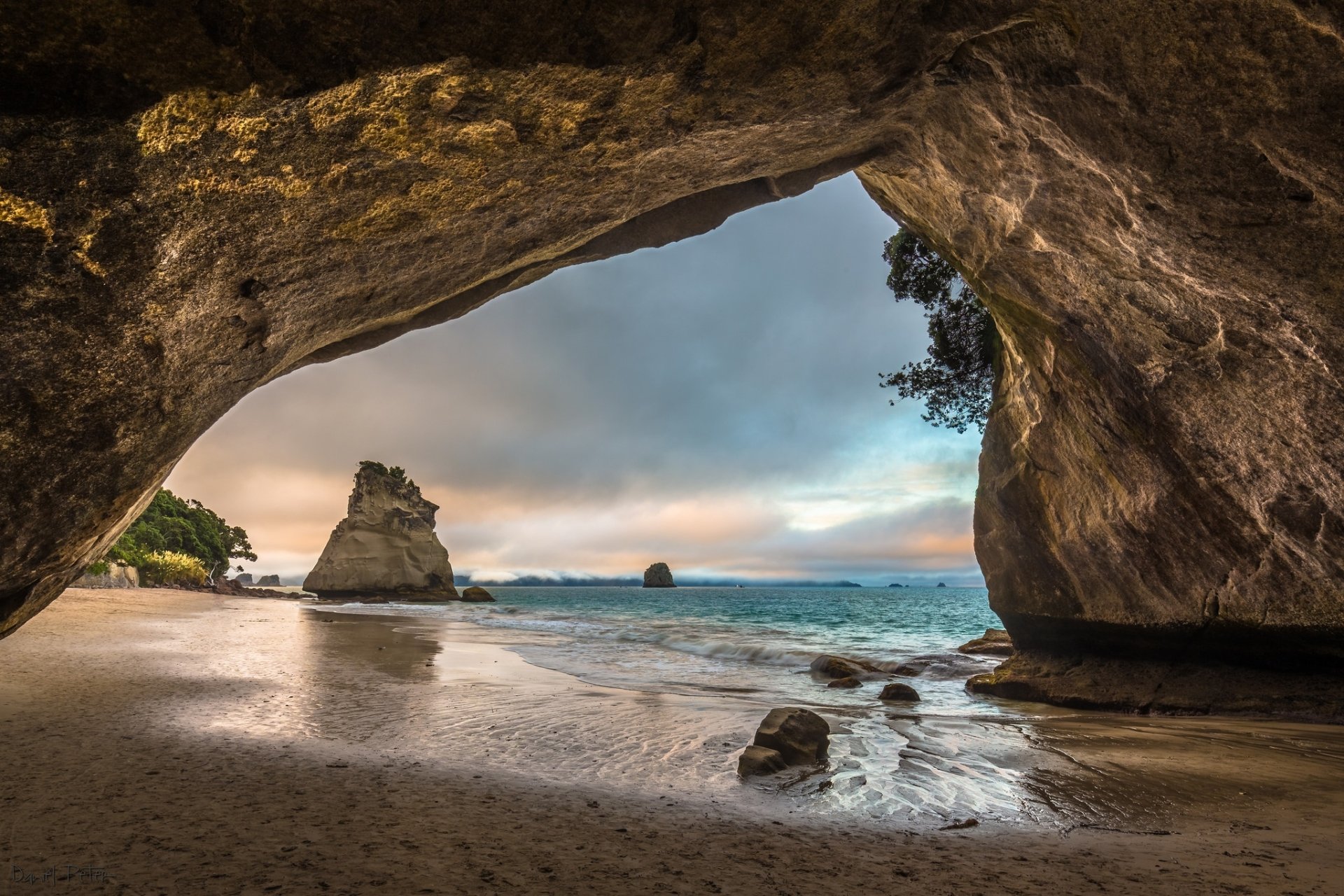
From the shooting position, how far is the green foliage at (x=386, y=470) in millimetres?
47125

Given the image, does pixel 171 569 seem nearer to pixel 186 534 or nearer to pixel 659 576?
pixel 186 534

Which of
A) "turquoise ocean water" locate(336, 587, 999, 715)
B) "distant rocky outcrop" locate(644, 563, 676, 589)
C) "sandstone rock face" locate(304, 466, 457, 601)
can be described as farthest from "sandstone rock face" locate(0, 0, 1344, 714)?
"distant rocky outcrop" locate(644, 563, 676, 589)

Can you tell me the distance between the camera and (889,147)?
5992 mm

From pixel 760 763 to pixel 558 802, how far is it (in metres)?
1.62

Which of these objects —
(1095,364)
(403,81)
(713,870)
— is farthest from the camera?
(1095,364)

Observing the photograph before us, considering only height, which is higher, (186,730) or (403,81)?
(403,81)

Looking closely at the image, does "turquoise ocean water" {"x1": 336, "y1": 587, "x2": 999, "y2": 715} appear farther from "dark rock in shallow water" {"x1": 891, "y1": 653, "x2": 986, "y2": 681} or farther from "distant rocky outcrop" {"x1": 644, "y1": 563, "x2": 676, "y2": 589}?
"distant rocky outcrop" {"x1": 644, "y1": 563, "x2": 676, "y2": 589}

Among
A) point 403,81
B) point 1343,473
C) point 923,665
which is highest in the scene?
point 403,81

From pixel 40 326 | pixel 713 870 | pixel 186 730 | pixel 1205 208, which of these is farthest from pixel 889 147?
pixel 186 730

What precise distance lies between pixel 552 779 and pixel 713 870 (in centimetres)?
170

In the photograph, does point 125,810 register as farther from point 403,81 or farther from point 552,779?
point 403,81

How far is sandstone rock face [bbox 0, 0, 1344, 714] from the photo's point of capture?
321cm

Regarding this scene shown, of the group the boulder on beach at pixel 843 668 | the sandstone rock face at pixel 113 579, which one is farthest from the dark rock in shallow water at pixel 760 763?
the sandstone rock face at pixel 113 579

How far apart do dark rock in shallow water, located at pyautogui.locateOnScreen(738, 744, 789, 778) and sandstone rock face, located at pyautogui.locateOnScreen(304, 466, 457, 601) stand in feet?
153
